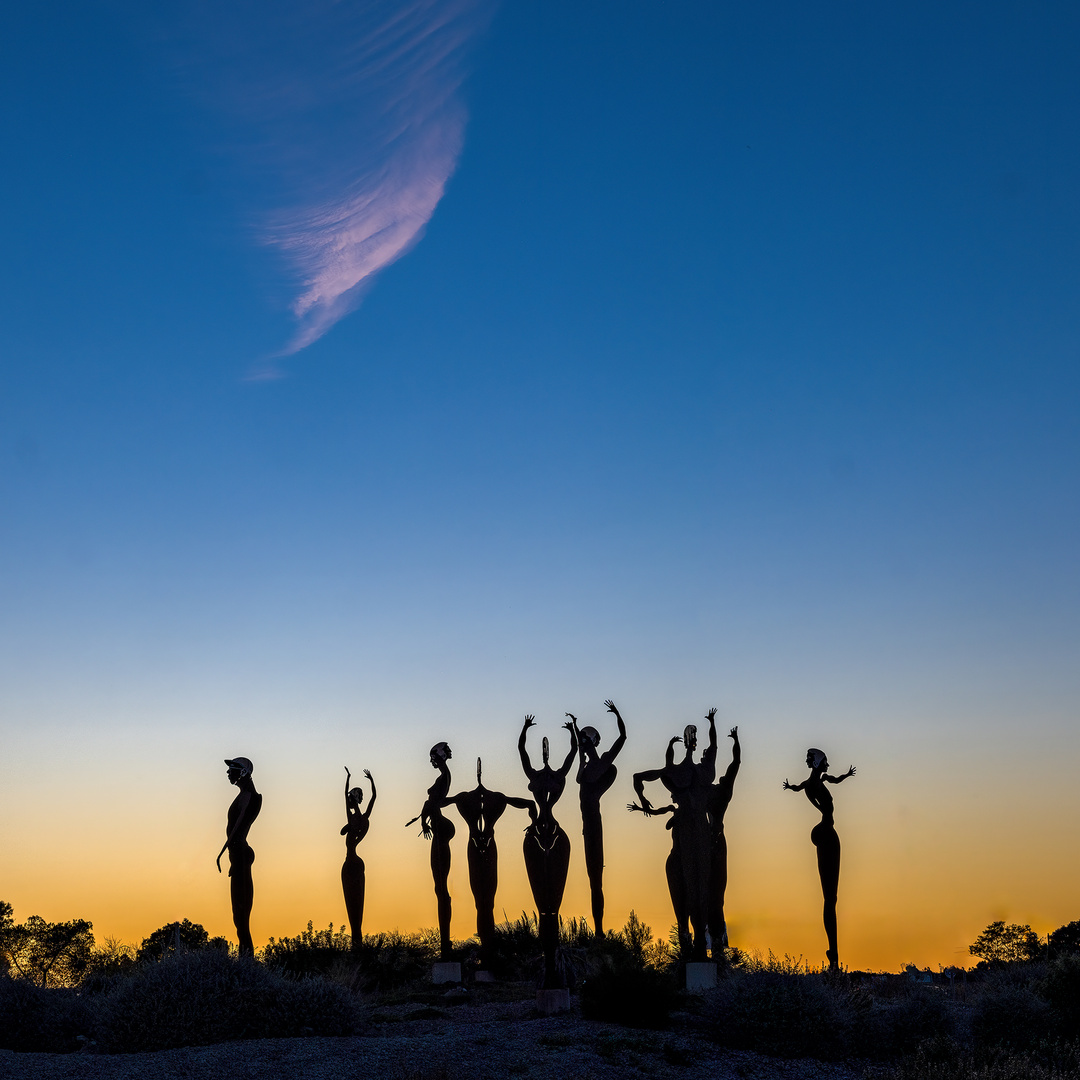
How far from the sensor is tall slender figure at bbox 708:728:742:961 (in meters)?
16.6

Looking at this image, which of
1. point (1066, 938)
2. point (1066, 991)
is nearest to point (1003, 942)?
point (1066, 938)

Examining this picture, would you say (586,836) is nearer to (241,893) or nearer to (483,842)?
(483,842)

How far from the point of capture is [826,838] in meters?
16.6

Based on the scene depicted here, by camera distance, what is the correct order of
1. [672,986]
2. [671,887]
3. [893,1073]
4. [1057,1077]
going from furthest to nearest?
[671,887] → [672,986] → [893,1073] → [1057,1077]

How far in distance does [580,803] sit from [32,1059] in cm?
921

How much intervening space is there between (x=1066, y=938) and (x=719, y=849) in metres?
15.8

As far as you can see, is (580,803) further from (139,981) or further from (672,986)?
(139,981)

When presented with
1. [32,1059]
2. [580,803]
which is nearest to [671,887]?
[580,803]

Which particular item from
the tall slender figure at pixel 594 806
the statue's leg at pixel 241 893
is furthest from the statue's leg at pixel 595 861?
the statue's leg at pixel 241 893

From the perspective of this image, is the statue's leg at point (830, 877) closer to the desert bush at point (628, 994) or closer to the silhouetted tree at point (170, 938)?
the desert bush at point (628, 994)

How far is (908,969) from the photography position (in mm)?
20875

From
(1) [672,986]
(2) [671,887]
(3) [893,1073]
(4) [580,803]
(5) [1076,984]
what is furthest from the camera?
(4) [580,803]

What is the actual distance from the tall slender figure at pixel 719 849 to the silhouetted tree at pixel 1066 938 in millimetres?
14420

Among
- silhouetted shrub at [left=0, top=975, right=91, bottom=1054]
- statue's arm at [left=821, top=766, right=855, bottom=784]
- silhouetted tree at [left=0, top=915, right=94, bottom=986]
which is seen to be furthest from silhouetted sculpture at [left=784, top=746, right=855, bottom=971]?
silhouetted tree at [left=0, top=915, right=94, bottom=986]
